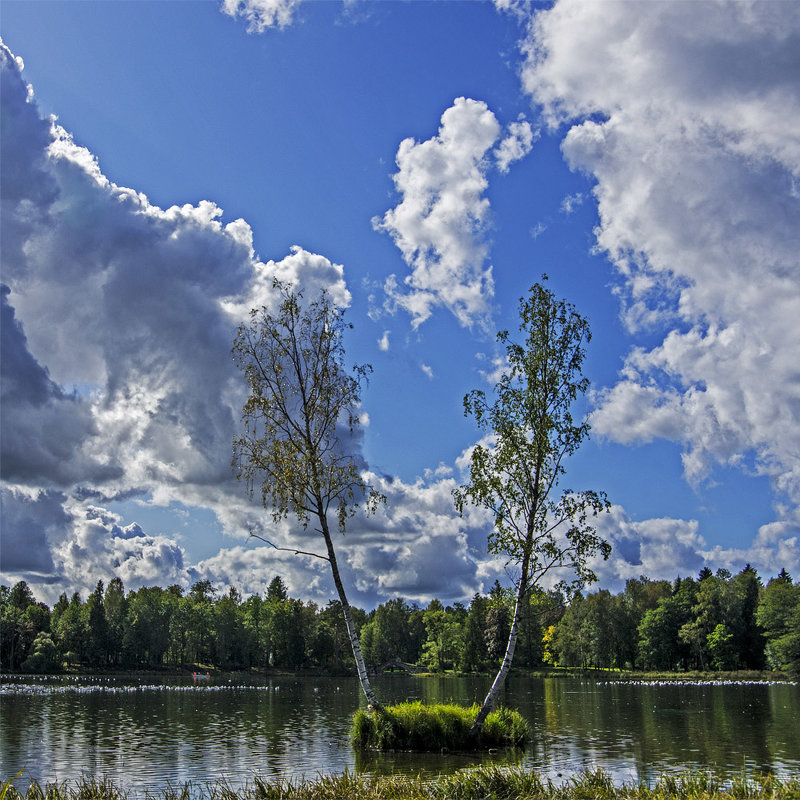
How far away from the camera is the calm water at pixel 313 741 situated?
26.2 m

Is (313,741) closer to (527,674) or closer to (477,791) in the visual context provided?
(477,791)

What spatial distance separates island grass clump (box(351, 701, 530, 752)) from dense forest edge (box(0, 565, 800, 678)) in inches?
3319

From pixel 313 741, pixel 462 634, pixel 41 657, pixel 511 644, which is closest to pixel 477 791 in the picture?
pixel 511 644

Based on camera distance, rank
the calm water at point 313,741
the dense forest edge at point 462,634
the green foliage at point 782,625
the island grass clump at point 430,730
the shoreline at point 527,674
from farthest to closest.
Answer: the dense forest edge at point 462,634
the shoreline at point 527,674
the green foliage at point 782,625
the island grass clump at point 430,730
the calm water at point 313,741

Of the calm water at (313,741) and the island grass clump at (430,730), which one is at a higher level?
the island grass clump at (430,730)

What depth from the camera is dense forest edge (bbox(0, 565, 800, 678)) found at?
403 feet

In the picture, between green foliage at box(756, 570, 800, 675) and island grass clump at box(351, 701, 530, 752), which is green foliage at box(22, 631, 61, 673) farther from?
green foliage at box(756, 570, 800, 675)

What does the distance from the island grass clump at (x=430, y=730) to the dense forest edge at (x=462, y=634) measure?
84.3 meters

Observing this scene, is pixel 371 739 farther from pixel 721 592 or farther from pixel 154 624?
pixel 154 624

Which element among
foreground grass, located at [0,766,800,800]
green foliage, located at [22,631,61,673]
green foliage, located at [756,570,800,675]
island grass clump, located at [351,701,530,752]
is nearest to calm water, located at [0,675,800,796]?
island grass clump, located at [351,701,530,752]

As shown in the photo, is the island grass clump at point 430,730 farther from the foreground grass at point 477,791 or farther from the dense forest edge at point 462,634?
the dense forest edge at point 462,634

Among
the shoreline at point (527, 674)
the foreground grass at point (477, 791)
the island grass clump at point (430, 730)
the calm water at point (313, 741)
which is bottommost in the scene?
the shoreline at point (527, 674)

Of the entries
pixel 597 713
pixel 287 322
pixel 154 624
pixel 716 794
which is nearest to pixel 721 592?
pixel 597 713

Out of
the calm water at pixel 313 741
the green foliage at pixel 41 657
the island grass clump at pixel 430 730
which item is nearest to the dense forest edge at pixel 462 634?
the green foliage at pixel 41 657
